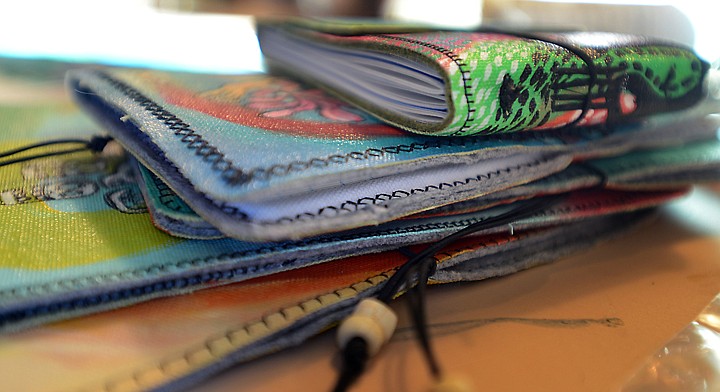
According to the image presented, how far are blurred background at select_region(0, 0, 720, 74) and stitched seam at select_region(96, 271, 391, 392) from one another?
1.34ft

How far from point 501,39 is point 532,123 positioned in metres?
0.07

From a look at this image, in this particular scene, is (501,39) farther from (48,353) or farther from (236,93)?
(48,353)

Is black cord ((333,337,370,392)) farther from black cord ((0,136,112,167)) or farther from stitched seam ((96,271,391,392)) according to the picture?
black cord ((0,136,112,167))

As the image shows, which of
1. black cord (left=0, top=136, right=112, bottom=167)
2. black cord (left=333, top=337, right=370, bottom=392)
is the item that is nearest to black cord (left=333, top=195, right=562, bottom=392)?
black cord (left=333, top=337, right=370, bottom=392)

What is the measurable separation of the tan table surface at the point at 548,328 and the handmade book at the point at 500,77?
0.11 metres

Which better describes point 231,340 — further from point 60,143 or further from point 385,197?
point 60,143

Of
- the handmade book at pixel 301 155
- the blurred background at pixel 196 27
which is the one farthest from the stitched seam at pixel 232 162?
the blurred background at pixel 196 27

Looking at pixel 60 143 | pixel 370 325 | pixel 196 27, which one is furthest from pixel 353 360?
pixel 196 27

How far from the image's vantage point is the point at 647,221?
488 mm

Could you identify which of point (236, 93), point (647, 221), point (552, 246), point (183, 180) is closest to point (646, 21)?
point (647, 221)

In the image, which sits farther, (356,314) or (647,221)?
(647,221)

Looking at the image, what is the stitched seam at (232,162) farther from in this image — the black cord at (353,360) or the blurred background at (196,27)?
the blurred background at (196,27)

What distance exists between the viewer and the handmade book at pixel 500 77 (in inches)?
12.7

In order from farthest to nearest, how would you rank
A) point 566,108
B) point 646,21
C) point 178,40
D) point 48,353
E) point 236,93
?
1. point 178,40
2. point 646,21
3. point 236,93
4. point 566,108
5. point 48,353
